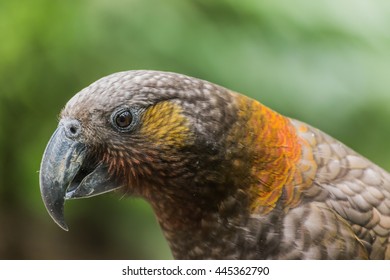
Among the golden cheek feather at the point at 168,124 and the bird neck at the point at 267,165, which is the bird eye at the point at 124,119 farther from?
the bird neck at the point at 267,165

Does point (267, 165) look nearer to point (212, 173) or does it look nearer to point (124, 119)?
point (212, 173)

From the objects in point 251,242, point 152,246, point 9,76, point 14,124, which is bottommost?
point 152,246

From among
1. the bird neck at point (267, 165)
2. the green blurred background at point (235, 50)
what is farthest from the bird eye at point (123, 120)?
the green blurred background at point (235, 50)

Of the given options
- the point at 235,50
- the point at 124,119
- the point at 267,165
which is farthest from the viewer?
the point at 235,50

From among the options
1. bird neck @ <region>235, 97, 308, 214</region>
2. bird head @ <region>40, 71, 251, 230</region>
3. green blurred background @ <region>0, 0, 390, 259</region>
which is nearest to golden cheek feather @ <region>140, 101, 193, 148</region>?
bird head @ <region>40, 71, 251, 230</region>

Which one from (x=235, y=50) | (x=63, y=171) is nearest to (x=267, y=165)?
(x=63, y=171)

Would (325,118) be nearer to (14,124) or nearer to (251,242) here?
(251,242)
